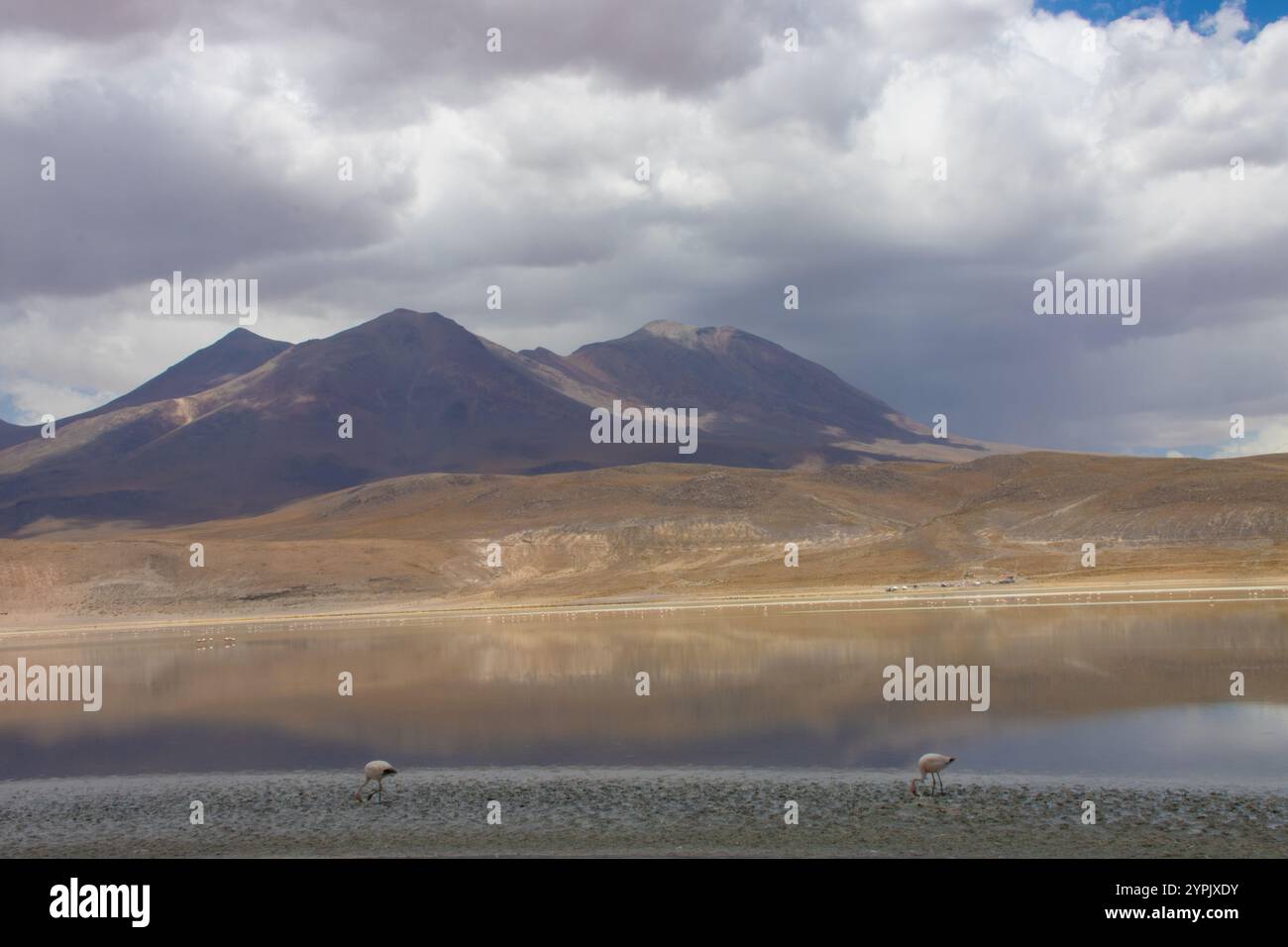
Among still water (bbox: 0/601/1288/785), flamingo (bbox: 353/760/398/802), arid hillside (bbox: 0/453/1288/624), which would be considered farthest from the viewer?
arid hillside (bbox: 0/453/1288/624)

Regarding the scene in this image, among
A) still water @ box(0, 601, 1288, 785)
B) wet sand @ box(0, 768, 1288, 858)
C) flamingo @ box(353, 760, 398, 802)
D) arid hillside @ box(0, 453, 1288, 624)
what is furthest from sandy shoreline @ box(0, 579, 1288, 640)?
flamingo @ box(353, 760, 398, 802)

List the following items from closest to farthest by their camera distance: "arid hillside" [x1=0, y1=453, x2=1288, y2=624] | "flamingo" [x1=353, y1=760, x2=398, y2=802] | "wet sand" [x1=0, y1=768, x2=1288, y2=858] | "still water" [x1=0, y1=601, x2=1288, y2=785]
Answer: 1. "wet sand" [x1=0, y1=768, x2=1288, y2=858]
2. "flamingo" [x1=353, y1=760, x2=398, y2=802]
3. "still water" [x1=0, y1=601, x2=1288, y2=785]
4. "arid hillside" [x1=0, y1=453, x2=1288, y2=624]

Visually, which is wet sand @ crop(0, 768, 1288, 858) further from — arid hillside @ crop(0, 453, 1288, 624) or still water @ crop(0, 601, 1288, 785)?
arid hillside @ crop(0, 453, 1288, 624)

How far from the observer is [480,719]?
28.0 m

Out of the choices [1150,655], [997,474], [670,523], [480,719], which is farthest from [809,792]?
[997,474]

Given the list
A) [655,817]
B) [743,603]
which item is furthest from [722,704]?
[743,603]

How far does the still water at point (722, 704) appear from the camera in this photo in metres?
21.9

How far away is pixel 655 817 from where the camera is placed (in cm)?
1719

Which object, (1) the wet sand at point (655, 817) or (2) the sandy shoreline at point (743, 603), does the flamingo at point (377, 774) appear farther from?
(2) the sandy shoreline at point (743, 603)

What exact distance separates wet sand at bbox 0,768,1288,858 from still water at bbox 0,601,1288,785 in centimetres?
155

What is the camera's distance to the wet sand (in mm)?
15047

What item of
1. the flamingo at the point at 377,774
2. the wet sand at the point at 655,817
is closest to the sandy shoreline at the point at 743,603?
the wet sand at the point at 655,817

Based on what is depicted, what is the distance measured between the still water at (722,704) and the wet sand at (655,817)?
1.55 metres
